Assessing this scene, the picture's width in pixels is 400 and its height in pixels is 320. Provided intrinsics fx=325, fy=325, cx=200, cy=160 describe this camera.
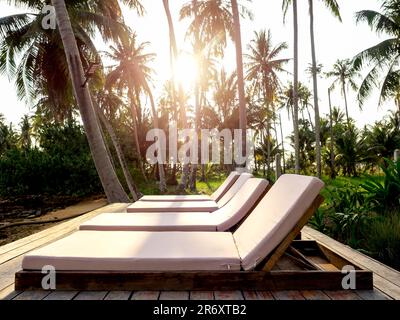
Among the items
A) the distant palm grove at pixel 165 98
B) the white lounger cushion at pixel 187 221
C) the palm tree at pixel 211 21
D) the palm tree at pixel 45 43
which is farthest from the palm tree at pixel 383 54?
the white lounger cushion at pixel 187 221

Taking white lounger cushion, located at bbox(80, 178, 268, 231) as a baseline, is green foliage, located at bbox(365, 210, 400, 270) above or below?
below

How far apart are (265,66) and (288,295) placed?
26945 mm

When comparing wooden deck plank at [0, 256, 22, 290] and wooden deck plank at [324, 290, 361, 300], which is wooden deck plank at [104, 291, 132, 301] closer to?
wooden deck plank at [0, 256, 22, 290]

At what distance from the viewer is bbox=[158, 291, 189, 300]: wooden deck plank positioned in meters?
1.71

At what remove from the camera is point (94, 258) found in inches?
72.6

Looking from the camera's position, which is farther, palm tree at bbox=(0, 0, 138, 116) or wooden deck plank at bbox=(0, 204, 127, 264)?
palm tree at bbox=(0, 0, 138, 116)

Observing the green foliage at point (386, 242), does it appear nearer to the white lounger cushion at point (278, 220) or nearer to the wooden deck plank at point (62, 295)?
the white lounger cushion at point (278, 220)

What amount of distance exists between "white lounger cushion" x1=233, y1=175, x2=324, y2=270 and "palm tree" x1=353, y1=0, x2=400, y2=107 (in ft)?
56.5

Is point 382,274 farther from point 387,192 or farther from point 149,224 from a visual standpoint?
point 387,192

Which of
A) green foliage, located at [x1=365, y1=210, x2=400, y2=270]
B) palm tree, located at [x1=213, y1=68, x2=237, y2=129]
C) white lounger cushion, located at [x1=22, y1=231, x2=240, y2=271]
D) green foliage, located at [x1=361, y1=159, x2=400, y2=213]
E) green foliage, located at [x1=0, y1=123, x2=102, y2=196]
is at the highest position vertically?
palm tree, located at [x1=213, y1=68, x2=237, y2=129]

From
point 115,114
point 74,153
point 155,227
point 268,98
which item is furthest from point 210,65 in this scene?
point 155,227

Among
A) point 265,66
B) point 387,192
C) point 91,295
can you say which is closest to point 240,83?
point 387,192

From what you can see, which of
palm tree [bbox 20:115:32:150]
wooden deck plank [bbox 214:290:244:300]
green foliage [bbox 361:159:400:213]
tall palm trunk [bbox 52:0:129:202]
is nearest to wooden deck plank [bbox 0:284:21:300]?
wooden deck plank [bbox 214:290:244:300]

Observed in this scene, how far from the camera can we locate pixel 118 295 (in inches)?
68.1
